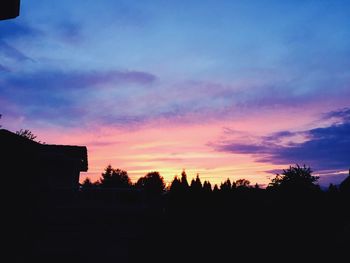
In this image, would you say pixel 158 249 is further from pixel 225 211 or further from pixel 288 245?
pixel 288 245

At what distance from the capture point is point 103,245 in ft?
60.1

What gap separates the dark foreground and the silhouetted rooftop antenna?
16.4 m

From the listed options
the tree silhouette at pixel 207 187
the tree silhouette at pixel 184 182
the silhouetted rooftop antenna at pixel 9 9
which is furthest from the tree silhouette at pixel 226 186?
the silhouetted rooftop antenna at pixel 9 9

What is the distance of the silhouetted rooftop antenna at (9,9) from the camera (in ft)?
9.41

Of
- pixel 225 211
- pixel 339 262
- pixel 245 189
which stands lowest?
pixel 339 262

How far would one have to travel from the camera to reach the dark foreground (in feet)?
59.1

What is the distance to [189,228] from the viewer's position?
19.6 metres

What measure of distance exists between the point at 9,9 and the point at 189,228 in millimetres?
18439

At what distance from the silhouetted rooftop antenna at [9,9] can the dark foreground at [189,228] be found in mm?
16354

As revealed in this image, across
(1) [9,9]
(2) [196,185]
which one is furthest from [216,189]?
(1) [9,9]

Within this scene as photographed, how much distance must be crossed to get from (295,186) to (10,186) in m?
19.2

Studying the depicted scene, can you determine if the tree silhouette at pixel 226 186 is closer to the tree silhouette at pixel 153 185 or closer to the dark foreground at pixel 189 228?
the dark foreground at pixel 189 228

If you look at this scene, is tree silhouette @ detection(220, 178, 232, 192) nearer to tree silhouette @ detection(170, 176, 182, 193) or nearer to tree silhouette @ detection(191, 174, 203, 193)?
tree silhouette @ detection(191, 174, 203, 193)

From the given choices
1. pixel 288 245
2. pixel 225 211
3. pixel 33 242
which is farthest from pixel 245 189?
pixel 33 242
